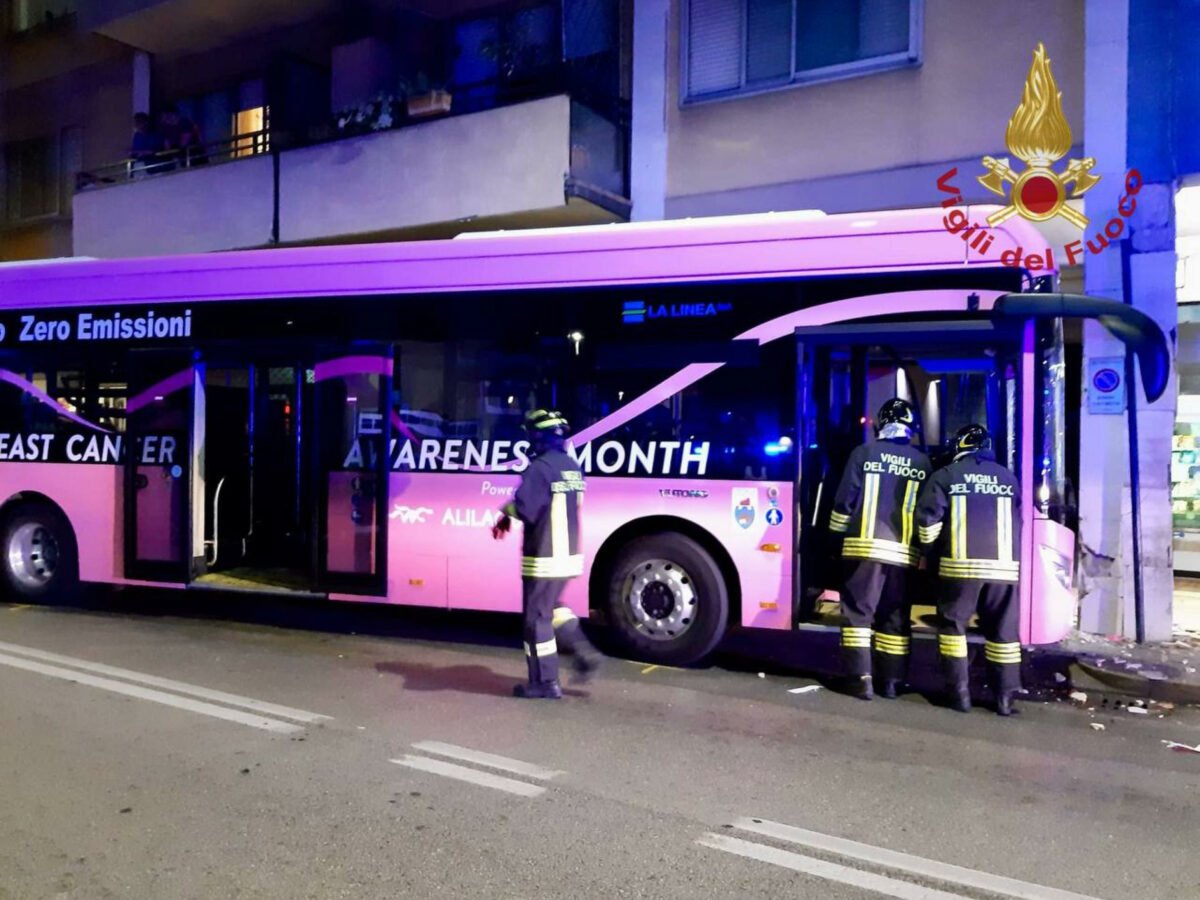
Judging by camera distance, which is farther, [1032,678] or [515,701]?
[1032,678]

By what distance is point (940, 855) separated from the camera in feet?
14.2

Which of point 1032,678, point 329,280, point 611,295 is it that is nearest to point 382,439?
point 329,280

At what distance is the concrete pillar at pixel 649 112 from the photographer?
1259 cm

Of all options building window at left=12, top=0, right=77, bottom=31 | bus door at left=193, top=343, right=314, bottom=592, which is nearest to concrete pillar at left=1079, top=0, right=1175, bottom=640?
bus door at left=193, top=343, right=314, bottom=592

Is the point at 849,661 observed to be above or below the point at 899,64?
below

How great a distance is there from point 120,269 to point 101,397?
3.85 feet

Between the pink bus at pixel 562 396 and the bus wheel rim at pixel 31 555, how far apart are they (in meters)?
0.12

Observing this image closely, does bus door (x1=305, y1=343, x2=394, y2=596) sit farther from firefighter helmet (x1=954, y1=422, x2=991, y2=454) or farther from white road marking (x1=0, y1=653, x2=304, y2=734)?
firefighter helmet (x1=954, y1=422, x2=991, y2=454)

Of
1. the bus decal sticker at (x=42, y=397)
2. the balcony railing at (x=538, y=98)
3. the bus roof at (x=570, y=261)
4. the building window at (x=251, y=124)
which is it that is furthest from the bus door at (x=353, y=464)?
the building window at (x=251, y=124)

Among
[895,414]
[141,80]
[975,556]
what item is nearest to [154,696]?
[895,414]

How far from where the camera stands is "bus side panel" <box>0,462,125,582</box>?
9461mm

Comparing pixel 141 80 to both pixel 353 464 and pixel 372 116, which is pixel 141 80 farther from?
pixel 353 464

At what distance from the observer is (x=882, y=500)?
22.0 ft

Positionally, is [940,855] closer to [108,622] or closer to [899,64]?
[108,622]
